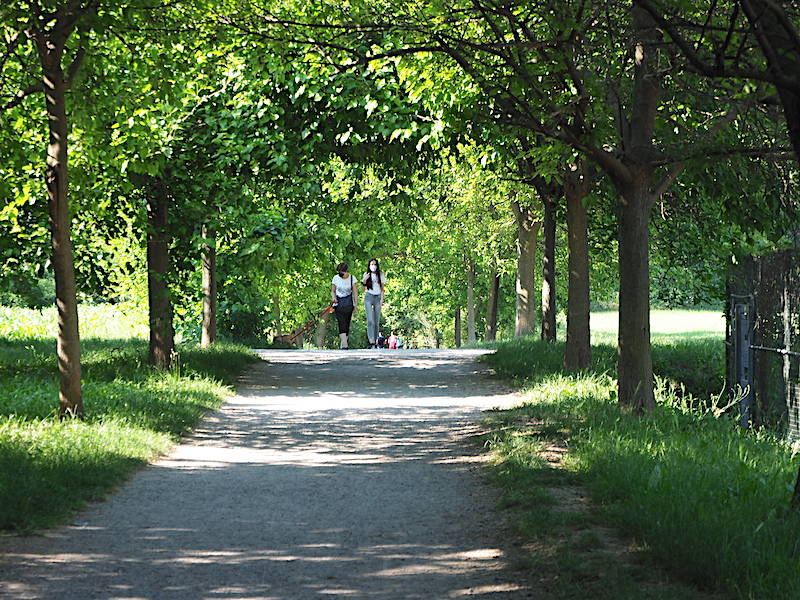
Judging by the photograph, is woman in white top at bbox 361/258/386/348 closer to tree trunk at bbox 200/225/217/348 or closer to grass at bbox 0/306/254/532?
tree trunk at bbox 200/225/217/348

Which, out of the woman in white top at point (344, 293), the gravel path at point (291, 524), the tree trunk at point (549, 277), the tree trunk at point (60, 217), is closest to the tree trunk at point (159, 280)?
the gravel path at point (291, 524)

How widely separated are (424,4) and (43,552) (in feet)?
26.2

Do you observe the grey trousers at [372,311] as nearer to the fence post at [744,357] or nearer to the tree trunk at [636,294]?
the fence post at [744,357]

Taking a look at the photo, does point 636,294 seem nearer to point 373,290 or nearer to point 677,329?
point 373,290

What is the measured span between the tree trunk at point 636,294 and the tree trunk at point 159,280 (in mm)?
8170

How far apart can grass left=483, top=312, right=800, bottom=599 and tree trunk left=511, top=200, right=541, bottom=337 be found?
1841 cm

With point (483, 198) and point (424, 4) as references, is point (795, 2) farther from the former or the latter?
point (483, 198)

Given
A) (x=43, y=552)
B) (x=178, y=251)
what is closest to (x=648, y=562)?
(x=43, y=552)

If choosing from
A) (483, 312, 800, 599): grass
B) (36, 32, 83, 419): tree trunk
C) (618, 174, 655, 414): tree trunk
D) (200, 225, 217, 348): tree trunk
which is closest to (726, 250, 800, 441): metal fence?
(483, 312, 800, 599): grass

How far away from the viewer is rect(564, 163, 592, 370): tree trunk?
16953mm

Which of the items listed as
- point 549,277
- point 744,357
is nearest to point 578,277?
point 744,357

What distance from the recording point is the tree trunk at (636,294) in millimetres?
11656

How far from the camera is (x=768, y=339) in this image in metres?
11.9

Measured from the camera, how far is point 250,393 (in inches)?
665
